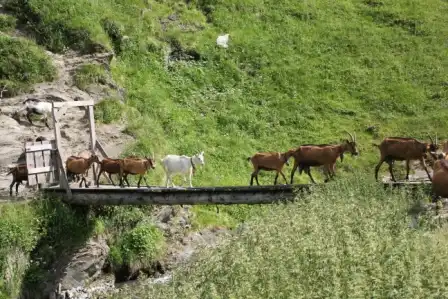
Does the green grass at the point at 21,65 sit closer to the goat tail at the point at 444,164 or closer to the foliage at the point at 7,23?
the foliage at the point at 7,23

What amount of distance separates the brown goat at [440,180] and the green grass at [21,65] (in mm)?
15938

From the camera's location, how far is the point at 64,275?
1833cm

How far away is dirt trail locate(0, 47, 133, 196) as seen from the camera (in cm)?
2108

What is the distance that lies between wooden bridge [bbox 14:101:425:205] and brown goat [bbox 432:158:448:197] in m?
0.70

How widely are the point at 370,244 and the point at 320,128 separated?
19765 millimetres

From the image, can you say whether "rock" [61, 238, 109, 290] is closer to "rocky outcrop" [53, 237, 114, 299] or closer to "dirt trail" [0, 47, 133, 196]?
"rocky outcrop" [53, 237, 114, 299]

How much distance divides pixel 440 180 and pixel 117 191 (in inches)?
342

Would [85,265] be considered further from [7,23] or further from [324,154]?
[7,23]

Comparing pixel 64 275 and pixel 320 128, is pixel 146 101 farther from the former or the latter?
pixel 64 275

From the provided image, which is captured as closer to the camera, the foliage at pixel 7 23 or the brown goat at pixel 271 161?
the brown goat at pixel 271 161

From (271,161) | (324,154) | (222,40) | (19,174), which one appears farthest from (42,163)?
(222,40)

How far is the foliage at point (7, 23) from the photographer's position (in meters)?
28.3

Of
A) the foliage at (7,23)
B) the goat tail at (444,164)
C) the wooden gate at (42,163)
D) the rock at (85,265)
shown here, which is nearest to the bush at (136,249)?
the rock at (85,265)

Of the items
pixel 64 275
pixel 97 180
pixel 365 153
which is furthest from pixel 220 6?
pixel 64 275
